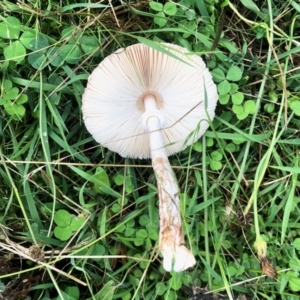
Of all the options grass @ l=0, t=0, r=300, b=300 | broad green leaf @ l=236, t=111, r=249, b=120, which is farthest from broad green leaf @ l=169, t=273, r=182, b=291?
broad green leaf @ l=236, t=111, r=249, b=120

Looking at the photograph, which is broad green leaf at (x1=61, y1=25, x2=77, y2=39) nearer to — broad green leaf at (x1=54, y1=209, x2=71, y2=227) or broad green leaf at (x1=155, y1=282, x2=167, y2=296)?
broad green leaf at (x1=54, y1=209, x2=71, y2=227)

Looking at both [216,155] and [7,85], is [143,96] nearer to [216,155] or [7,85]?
[216,155]

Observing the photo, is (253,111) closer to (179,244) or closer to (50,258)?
(179,244)

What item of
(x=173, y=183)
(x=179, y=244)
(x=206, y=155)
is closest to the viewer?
(x=179, y=244)

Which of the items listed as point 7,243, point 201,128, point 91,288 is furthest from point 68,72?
point 91,288

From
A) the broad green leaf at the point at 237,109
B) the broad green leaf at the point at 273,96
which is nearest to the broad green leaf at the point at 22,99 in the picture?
the broad green leaf at the point at 237,109

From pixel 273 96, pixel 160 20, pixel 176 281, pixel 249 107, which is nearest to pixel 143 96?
pixel 160 20

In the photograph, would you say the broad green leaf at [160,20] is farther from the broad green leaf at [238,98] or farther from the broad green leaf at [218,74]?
the broad green leaf at [238,98]
